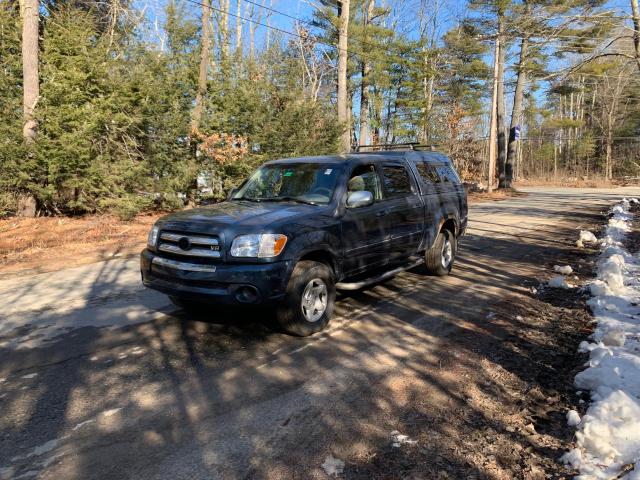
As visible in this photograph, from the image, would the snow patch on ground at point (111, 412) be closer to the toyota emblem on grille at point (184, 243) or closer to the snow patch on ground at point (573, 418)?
the toyota emblem on grille at point (184, 243)

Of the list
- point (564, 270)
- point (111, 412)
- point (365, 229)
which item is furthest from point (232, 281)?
point (564, 270)

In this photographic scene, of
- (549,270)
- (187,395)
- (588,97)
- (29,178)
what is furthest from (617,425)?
(588,97)

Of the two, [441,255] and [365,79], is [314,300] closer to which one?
[441,255]

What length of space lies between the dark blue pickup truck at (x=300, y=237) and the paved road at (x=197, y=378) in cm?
44

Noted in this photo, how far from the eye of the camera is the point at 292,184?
19.0ft

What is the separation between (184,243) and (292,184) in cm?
168

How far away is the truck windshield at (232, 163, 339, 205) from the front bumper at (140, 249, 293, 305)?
121cm

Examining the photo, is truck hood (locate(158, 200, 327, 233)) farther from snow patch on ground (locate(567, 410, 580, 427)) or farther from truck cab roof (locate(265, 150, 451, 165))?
snow patch on ground (locate(567, 410, 580, 427))

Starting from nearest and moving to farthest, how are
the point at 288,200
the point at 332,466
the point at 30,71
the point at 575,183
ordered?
the point at 332,466, the point at 288,200, the point at 30,71, the point at 575,183

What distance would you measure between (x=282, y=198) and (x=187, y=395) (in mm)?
2638

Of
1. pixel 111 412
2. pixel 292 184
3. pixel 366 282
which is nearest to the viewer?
pixel 111 412

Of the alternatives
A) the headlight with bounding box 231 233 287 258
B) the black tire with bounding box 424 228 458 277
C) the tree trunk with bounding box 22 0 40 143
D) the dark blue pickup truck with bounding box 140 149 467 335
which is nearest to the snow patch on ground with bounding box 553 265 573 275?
the black tire with bounding box 424 228 458 277

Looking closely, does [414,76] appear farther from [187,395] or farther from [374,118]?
[187,395]

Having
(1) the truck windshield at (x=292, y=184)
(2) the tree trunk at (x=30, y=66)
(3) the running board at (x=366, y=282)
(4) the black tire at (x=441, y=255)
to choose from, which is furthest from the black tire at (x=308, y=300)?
(2) the tree trunk at (x=30, y=66)
